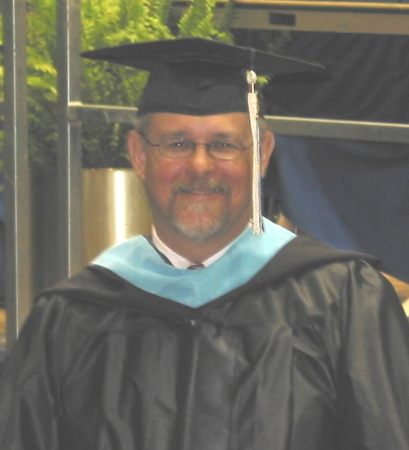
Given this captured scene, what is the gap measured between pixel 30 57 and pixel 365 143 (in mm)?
1062

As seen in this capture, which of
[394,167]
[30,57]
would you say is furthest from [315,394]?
[30,57]

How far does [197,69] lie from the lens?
311 cm

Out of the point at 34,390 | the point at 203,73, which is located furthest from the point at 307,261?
the point at 34,390

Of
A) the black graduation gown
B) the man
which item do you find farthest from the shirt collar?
the black graduation gown

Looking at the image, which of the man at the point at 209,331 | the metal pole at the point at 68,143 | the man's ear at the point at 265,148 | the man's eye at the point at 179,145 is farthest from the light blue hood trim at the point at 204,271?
the metal pole at the point at 68,143

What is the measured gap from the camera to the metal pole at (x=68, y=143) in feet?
13.6

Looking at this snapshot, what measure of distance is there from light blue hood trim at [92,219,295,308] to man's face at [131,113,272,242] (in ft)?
0.18

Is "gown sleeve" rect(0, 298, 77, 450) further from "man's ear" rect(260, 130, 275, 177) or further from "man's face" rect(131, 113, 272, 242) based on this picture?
"man's ear" rect(260, 130, 275, 177)

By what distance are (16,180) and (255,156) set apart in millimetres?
1415

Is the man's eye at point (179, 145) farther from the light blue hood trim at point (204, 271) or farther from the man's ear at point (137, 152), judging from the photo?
the light blue hood trim at point (204, 271)

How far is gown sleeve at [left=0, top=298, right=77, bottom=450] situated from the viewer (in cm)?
290

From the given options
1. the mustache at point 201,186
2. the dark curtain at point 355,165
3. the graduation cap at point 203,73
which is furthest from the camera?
the dark curtain at point 355,165

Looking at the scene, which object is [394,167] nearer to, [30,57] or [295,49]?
[295,49]

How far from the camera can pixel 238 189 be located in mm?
2889
